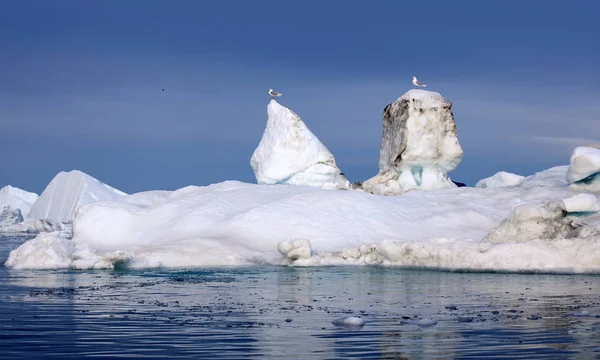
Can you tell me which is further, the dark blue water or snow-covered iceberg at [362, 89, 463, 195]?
snow-covered iceberg at [362, 89, 463, 195]

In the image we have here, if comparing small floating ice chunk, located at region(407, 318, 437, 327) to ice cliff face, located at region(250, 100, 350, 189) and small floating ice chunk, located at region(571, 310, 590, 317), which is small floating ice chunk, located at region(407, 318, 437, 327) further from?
ice cliff face, located at region(250, 100, 350, 189)

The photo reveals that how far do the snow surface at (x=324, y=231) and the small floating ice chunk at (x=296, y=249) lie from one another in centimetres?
4

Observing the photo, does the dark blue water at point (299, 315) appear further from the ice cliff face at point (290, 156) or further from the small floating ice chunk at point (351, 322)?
the ice cliff face at point (290, 156)

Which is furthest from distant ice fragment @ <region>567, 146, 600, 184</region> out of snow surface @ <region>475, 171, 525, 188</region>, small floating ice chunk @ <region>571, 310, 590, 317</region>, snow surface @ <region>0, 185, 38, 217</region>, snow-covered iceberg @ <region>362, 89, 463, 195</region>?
snow surface @ <region>0, 185, 38, 217</region>

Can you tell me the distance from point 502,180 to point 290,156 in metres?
13.4

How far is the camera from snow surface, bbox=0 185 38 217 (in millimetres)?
110062

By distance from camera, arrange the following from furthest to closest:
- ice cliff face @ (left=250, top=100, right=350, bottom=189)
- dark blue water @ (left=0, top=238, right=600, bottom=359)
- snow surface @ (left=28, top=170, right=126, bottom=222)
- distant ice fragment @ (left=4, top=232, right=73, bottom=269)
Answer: snow surface @ (left=28, top=170, right=126, bottom=222)
ice cliff face @ (left=250, top=100, right=350, bottom=189)
distant ice fragment @ (left=4, top=232, right=73, bottom=269)
dark blue water @ (left=0, top=238, right=600, bottom=359)

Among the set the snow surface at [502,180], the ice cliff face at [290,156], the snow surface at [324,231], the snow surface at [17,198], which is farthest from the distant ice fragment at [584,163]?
the snow surface at [17,198]

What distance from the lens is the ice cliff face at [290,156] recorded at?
51469mm

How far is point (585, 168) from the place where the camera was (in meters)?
43.1

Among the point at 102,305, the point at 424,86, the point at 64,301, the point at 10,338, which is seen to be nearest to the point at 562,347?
the point at 10,338

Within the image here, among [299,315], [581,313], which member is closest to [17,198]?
[299,315]

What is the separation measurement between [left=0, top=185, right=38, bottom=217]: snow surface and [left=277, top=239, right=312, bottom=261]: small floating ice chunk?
270 ft

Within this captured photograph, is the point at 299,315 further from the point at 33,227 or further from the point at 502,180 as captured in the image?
the point at 33,227
